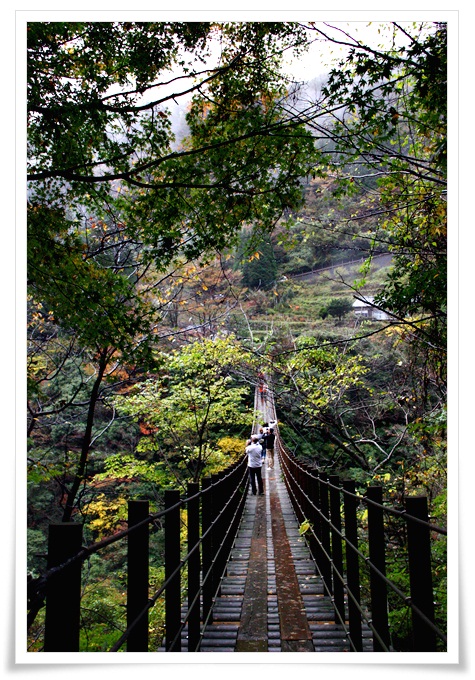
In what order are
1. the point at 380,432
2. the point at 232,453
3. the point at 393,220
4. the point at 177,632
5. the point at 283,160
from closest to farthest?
1. the point at 177,632
2. the point at 283,160
3. the point at 393,220
4. the point at 232,453
5. the point at 380,432

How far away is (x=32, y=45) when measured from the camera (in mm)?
2350

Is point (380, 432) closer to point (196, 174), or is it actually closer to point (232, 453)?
point (232, 453)

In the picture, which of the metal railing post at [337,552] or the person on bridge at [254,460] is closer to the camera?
the metal railing post at [337,552]

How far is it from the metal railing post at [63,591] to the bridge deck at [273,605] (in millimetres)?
1328

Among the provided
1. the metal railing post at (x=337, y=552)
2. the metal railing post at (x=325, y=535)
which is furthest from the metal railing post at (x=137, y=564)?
the metal railing post at (x=325, y=535)

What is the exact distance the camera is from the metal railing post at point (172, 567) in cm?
149

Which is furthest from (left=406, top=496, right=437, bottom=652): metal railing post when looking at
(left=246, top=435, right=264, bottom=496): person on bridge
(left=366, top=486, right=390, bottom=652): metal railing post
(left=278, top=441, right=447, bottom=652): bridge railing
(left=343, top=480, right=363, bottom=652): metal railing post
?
(left=246, top=435, right=264, bottom=496): person on bridge

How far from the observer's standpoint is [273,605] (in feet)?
8.06

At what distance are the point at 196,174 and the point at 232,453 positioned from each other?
320 inches

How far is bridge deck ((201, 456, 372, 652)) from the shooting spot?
6.33 ft

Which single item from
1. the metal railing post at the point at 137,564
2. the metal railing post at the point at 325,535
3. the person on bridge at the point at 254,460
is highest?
the metal railing post at the point at 137,564

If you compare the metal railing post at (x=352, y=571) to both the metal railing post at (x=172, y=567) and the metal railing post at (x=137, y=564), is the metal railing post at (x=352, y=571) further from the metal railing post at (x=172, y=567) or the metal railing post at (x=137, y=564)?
the metal railing post at (x=137, y=564)

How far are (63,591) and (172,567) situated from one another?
2.60ft
